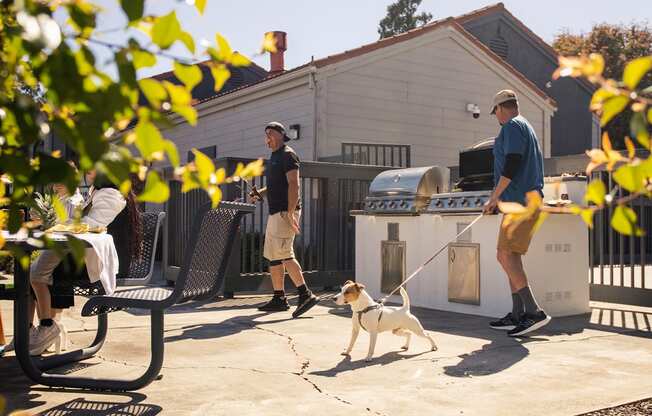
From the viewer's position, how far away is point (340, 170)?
390 inches

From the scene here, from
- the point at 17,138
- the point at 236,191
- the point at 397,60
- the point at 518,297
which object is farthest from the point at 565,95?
the point at 17,138

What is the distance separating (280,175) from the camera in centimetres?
736

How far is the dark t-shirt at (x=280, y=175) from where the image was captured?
727 centimetres

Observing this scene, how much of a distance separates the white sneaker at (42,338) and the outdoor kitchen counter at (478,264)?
13.5 feet

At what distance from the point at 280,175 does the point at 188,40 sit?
20.1 ft

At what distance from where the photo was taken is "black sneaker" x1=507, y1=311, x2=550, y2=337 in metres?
5.89

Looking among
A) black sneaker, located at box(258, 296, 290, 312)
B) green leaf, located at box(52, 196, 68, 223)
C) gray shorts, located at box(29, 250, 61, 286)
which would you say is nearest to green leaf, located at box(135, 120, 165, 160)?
green leaf, located at box(52, 196, 68, 223)

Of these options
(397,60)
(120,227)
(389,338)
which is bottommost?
(389,338)

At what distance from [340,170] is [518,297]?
13.7 ft

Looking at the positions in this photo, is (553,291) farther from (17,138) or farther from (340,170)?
(17,138)

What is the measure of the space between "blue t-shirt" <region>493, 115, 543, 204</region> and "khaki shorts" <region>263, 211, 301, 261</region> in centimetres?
228

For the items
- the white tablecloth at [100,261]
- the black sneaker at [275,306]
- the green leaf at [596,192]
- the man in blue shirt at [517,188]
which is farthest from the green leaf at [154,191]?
the black sneaker at [275,306]

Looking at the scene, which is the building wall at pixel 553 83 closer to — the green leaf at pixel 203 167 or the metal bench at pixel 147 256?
the metal bench at pixel 147 256

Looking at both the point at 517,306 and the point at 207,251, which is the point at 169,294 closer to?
the point at 207,251
